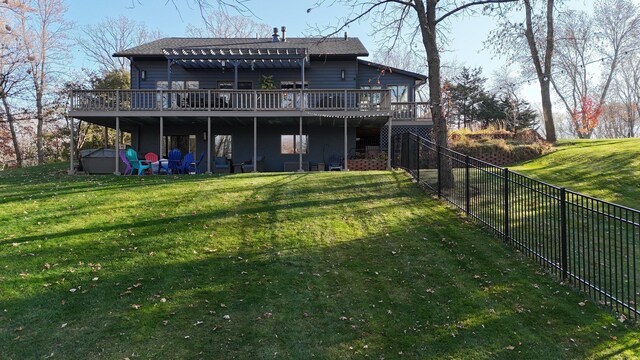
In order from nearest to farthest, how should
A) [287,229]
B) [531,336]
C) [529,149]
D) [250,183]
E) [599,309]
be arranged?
[531,336] → [599,309] → [287,229] → [250,183] → [529,149]

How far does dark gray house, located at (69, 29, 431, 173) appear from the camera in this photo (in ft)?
52.7

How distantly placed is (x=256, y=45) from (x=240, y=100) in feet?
15.1

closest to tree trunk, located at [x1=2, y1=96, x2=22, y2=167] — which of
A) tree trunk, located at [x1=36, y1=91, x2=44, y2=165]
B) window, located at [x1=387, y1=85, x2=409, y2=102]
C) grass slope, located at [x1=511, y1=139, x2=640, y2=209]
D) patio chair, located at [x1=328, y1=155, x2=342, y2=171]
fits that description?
tree trunk, located at [x1=36, y1=91, x2=44, y2=165]

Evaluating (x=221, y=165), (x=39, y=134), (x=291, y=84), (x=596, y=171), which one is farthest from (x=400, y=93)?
(x=39, y=134)

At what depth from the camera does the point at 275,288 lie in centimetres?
516

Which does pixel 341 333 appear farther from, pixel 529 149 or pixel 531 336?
pixel 529 149

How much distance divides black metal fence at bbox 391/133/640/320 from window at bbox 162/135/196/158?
11.2 meters

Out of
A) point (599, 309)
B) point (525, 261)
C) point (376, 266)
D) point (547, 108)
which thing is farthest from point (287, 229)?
point (547, 108)

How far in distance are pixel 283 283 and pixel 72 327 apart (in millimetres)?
2382

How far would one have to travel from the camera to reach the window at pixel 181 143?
1908cm

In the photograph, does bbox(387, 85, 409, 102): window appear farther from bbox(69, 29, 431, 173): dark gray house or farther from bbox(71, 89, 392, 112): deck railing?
bbox(71, 89, 392, 112): deck railing

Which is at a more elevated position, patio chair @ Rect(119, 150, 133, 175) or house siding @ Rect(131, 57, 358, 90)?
house siding @ Rect(131, 57, 358, 90)

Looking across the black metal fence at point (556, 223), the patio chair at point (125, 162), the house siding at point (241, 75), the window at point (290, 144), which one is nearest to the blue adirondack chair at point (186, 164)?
the patio chair at point (125, 162)

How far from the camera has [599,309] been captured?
473 centimetres
